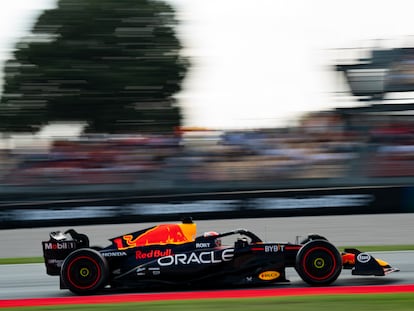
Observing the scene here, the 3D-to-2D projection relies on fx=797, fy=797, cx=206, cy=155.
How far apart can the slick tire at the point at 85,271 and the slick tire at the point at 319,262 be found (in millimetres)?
1981

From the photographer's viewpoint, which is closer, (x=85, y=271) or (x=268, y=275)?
(x=268, y=275)

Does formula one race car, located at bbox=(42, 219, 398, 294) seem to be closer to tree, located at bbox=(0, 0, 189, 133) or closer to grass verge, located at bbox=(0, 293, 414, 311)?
grass verge, located at bbox=(0, 293, 414, 311)

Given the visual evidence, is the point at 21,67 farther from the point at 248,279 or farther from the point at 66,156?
the point at 248,279

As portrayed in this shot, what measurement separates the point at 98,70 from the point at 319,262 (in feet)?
80.0

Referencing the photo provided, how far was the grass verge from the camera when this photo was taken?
266 inches

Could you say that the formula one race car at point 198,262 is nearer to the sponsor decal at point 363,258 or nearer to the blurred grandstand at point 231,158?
the sponsor decal at point 363,258

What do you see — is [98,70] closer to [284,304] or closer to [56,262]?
[56,262]

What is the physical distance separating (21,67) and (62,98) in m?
2.65

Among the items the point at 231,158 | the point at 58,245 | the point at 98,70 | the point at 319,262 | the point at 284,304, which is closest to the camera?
the point at 284,304

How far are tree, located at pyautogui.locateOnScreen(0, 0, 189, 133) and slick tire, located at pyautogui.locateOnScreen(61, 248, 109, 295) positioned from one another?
22.9 metres

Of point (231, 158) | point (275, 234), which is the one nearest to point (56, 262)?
point (275, 234)

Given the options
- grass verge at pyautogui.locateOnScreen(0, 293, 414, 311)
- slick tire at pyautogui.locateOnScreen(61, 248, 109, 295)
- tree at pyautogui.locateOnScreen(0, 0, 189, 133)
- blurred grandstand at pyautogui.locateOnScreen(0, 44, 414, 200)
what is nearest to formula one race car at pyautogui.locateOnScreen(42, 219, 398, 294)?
slick tire at pyautogui.locateOnScreen(61, 248, 109, 295)

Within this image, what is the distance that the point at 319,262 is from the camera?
25.6 feet

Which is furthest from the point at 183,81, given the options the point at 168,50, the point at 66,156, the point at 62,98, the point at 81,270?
the point at 81,270
